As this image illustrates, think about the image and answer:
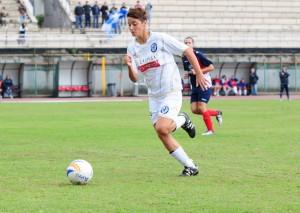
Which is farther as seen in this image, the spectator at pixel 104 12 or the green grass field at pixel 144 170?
the spectator at pixel 104 12

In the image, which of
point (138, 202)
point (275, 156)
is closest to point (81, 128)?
point (275, 156)

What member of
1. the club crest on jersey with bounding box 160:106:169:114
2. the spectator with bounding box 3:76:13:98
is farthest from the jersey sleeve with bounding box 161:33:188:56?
the spectator with bounding box 3:76:13:98

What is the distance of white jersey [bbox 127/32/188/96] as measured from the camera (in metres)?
13.1

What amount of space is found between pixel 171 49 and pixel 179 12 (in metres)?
50.5

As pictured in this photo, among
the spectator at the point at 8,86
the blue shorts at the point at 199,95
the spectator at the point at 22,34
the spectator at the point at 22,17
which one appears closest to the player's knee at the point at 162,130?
the blue shorts at the point at 199,95

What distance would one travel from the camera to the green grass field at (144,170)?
1015cm

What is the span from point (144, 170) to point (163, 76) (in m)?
1.54

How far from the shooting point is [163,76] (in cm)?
1335

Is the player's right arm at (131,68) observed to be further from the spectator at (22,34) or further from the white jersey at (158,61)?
the spectator at (22,34)

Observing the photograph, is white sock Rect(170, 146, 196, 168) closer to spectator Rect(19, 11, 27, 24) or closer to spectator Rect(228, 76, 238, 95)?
spectator Rect(228, 76, 238, 95)

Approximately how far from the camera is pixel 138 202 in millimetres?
10242

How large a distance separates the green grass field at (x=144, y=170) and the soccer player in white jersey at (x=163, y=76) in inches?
20.0

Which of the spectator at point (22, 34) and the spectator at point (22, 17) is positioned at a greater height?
the spectator at point (22, 17)

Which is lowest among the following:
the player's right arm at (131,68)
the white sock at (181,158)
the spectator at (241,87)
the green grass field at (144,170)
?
the spectator at (241,87)
